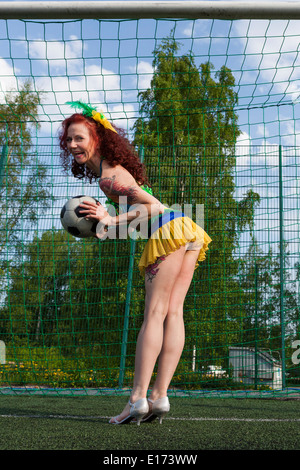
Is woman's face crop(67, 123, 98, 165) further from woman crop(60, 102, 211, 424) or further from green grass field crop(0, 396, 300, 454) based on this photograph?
green grass field crop(0, 396, 300, 454)

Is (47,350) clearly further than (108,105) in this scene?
Yes

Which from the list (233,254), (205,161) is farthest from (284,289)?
(205,161)

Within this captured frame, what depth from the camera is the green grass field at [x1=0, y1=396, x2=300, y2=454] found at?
1967 mm

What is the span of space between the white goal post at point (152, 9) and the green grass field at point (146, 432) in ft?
8.00

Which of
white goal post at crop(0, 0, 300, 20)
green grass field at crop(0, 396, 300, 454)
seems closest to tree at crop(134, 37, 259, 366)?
green grass field at crop(0, 396, 300, 454)

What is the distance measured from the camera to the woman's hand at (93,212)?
8.42 feet

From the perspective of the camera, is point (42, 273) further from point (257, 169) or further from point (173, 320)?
point (173, 320)

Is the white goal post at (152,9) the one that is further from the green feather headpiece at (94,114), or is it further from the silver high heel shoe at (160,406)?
the silver high heel shoe at (160,406)

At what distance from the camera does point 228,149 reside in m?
5.82

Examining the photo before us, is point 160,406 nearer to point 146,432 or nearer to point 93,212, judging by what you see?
point 146,432

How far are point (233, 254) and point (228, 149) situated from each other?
1.29 meters

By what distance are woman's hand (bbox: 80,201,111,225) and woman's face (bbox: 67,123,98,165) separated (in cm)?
34

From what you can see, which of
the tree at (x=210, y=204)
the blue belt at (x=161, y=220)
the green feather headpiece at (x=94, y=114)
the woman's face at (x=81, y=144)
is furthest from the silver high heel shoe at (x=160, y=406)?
the tree at (x=210, y=204)
